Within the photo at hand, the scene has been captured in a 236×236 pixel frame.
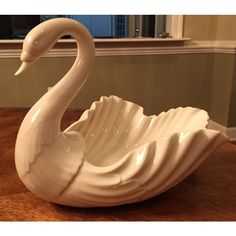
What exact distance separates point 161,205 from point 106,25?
264cm

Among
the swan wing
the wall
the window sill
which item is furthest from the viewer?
the wall

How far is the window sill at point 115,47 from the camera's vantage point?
234 centimetres

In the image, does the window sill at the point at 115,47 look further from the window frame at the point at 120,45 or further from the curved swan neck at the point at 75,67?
the curved swan neck at the point at 75,67

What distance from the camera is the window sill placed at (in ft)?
7.66

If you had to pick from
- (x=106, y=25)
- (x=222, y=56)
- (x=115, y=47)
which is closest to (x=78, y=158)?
(x=115, y=47)

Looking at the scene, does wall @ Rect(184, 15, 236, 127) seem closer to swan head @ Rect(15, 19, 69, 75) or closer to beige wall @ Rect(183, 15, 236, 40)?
beige wall @ Rect(183, 15, 236, 40)

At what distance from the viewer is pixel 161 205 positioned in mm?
527

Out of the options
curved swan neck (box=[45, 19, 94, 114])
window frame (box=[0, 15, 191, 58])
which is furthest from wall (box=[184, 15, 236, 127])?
curved swan neck (box=[45, 19, 94, 114])

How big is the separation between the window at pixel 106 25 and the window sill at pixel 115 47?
0.39 feet

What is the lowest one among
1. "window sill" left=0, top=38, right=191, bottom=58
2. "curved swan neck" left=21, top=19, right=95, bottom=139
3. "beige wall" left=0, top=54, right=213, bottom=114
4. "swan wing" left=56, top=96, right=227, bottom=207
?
"beige wall" left=0, top=54, right=213, bottom=114

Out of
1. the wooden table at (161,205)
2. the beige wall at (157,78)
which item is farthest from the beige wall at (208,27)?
the wooden table at (161,205)

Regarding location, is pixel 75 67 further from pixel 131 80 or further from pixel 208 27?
pixel 208 27

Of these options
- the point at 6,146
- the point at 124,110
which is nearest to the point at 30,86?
the point at 6,146

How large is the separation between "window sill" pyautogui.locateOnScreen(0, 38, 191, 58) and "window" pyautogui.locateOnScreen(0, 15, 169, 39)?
0.39ft
